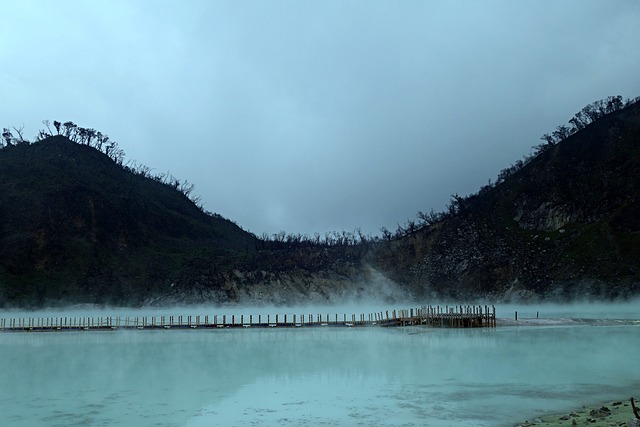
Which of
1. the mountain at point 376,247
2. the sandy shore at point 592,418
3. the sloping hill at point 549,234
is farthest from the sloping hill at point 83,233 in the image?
the sandy shore at point 592,418

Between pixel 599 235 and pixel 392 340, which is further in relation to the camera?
pixel 599 235

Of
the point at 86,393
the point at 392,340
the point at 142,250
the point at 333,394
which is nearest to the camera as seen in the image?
the point at 333,394

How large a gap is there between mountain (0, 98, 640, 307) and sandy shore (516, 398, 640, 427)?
67402mm

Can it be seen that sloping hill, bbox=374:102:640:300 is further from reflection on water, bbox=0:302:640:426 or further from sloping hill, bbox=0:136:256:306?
reflection on water, bbox=0:302:640:426

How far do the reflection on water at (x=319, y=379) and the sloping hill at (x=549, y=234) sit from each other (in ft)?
146

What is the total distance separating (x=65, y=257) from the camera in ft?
313

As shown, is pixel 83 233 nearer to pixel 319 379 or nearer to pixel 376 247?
pixel 376 247

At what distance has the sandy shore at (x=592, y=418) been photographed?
13820mm

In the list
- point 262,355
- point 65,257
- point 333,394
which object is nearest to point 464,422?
point 333,394

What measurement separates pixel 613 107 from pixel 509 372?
103 metres

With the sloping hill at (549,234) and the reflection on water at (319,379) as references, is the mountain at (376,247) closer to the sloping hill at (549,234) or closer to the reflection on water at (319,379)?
the sloping hill at (549,234)

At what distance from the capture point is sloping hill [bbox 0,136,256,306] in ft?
295

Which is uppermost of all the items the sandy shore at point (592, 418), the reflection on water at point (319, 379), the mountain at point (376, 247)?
the mountain at point (376, 247)

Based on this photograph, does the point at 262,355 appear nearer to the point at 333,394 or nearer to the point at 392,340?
the point at 392,340
